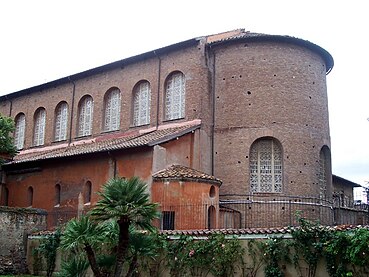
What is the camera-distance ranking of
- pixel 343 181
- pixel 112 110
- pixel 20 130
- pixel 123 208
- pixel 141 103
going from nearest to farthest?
pixel 123 208
pixel 141 103
pixel 112 110
pixel 20 130
pixel 343 181

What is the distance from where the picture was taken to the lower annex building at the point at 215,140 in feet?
71.8

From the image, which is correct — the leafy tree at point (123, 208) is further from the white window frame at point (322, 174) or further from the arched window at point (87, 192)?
the white window frame at point (322, 174)

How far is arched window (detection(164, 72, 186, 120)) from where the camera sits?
25.5 metres

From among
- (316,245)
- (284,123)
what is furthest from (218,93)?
(316,245)

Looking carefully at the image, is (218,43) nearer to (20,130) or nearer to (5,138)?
(5,138)

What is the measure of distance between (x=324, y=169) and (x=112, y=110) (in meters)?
12.1

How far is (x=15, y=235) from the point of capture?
21141mm

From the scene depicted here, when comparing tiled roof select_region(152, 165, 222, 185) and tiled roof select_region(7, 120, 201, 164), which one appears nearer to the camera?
tiled roof select_region(152, 165, 222, 185)

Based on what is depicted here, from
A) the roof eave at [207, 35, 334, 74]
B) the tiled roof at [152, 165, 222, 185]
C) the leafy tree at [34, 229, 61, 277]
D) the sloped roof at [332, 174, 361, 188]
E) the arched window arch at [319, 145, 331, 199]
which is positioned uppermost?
the roof eave at [207, 35, 334, 74]

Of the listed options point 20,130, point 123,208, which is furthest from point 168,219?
point 20,130

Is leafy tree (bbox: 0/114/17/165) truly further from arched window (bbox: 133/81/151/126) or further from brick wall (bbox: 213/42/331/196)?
brick wall (bbox: 213/42/331/196)

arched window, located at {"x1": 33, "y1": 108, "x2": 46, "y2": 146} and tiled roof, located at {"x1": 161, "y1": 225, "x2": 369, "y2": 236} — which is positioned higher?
arched window, located at {"x1": 33, "y1": 108, "x2": 46, "y2": 146}

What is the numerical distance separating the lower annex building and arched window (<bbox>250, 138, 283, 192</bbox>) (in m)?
0.05

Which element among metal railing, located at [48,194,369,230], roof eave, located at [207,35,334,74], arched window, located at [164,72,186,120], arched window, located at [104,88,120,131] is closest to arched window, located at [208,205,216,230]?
metal railing, located at [48,194,369,230]
